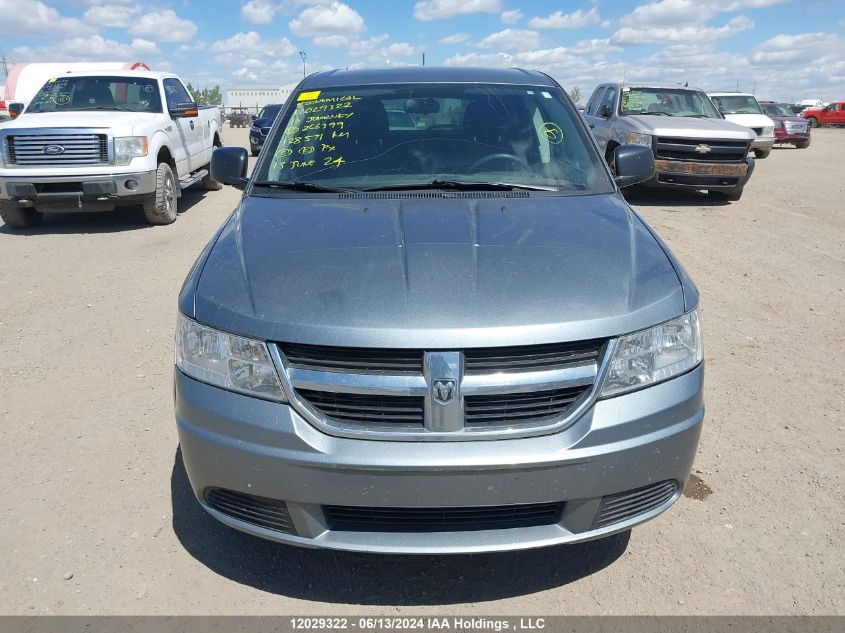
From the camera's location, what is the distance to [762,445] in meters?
3.53

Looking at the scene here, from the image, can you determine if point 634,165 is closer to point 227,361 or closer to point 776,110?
point 227,361

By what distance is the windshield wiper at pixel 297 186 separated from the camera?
3225 mm

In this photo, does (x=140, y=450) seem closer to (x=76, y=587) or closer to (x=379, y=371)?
(x=76, y=587)

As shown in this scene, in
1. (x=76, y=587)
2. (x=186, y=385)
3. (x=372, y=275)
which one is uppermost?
(x=372, y=275)

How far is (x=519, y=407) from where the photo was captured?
213 centimetres

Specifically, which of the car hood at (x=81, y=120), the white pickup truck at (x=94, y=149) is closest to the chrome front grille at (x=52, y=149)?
the white pickup truck at (x=94, y=149)

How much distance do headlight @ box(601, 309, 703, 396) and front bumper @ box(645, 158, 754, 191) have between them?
8811mm

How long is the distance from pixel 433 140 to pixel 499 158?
0.34 meters

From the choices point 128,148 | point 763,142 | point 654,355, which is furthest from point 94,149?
point 763,142

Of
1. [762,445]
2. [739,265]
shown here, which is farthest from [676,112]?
[762,445]

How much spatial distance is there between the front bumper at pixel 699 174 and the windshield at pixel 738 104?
10287 millimetres

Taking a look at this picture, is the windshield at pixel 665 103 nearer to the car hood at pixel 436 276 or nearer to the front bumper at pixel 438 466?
the car hood at pixel 436 276

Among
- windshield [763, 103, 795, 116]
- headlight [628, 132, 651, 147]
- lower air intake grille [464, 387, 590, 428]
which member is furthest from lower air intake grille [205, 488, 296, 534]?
windshield [763, 103, 795, 116]

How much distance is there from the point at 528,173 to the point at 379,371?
165 centimetres
